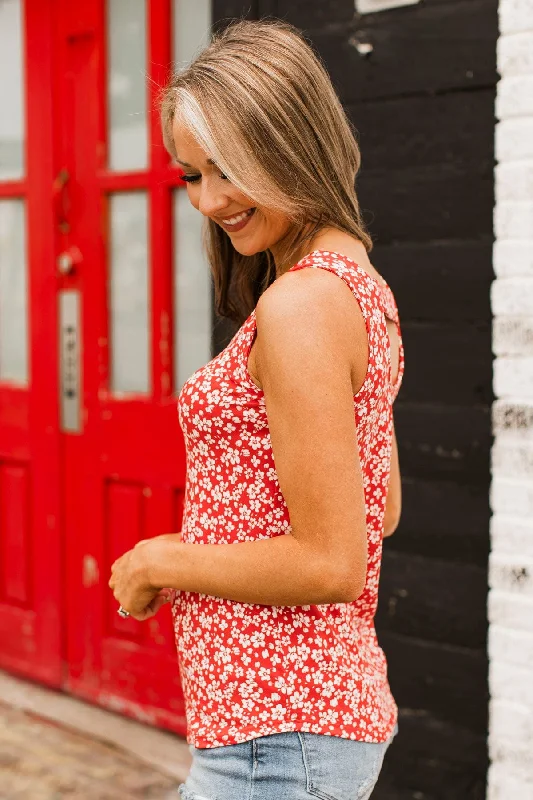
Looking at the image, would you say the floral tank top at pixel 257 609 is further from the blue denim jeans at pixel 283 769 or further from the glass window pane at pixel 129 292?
the glass window pane at pixel 129 292

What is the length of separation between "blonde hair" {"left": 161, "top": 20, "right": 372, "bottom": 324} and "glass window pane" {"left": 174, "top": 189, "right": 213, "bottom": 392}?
1762 millimetres

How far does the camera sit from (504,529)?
7.77 ft

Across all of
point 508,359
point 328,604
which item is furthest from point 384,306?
point 508,359

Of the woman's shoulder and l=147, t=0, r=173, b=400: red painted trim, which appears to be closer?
the woman's shoulder

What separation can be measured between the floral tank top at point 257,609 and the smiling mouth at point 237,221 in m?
0.17

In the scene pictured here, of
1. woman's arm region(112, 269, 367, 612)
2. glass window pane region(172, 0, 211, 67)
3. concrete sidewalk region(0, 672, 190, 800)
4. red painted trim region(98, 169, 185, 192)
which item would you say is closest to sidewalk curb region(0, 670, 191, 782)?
concrete sidewalk region(0, 672, 190, 800)

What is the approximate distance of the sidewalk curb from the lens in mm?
3252

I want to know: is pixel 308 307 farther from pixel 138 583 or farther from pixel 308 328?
pixel 138 583

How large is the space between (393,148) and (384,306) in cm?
125

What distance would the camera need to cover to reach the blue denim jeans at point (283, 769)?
4.37ft

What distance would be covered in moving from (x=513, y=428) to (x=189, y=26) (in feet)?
5.62

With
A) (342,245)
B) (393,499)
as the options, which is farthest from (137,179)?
(342,245)

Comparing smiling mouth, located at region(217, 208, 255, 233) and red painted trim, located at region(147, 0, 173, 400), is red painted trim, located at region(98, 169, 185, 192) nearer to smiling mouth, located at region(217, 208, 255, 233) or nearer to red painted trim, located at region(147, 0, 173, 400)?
red painted trim, located at region(147, 0, 173, 400)

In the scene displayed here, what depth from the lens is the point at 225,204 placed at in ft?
4.61
